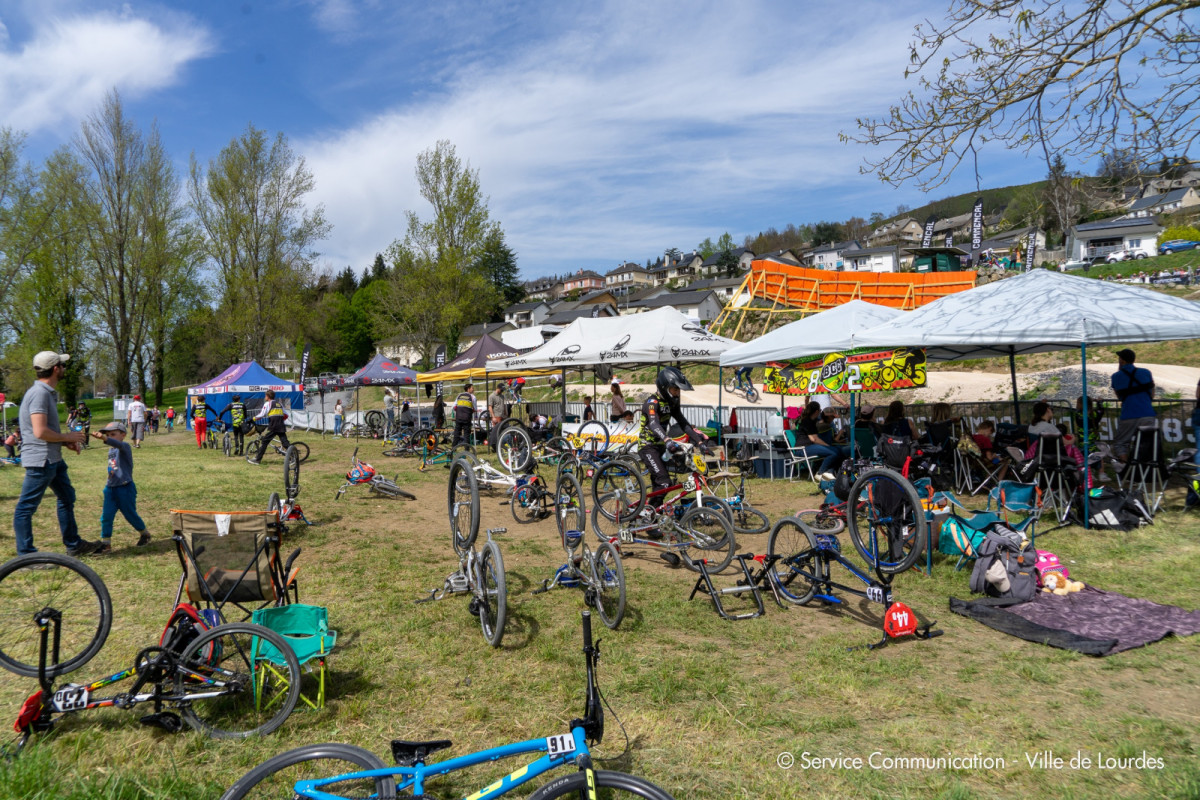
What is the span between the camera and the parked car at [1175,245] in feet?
153

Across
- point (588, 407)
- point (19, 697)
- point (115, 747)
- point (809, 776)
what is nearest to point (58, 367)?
point (19, 697)

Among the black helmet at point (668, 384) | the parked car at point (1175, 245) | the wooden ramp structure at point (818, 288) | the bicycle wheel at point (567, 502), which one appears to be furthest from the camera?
the parked car at point (1175, 245)

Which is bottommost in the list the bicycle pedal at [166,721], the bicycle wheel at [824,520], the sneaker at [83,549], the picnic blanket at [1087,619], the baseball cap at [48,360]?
the picnic blanket at [1087,619]

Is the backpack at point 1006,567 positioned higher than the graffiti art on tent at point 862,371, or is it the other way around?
the graffiti art on tent at point 862,371

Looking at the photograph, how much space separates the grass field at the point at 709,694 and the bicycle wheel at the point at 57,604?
270 mm

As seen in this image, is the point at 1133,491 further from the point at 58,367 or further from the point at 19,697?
the point at 58,367

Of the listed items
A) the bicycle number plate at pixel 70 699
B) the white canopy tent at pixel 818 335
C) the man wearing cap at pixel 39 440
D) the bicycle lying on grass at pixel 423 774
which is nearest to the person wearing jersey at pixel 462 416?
the white canopy tent at pixel 818 335

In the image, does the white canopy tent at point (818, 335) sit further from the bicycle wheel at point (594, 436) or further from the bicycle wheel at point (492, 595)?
the bicycle wheel at point (492, 595)

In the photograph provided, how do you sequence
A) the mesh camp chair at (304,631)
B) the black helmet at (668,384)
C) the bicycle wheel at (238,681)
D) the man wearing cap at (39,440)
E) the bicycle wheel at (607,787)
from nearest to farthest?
the bicycle wheel at (607,787) < the bicycle wheel at (238,681) < the mesh camp chair at (304,631) < the man wearing cap at (39,440) < the black helmet at (668,384)

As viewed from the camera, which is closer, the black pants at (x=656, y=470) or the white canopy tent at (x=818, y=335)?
the black pants at (x=656, y=470)

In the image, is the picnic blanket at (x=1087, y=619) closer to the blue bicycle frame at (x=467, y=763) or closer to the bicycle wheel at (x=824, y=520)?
the bicycle wheel at (x=824, y=520)

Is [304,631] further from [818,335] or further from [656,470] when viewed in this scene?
[818,335]

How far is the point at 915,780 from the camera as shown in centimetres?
309

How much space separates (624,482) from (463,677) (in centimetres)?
396
